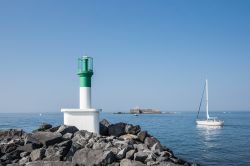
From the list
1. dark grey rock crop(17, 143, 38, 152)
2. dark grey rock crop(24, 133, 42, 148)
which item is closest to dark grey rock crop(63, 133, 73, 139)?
dark grey rock crop(24, 133, 42, 148)

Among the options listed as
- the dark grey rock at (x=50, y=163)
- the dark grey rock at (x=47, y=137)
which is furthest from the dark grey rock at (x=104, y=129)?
the dark grey rock at (x=50, y=163)

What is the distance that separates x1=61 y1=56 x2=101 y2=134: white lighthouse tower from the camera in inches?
738

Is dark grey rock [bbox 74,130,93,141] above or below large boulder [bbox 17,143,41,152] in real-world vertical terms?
above

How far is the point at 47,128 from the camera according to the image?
18.1m

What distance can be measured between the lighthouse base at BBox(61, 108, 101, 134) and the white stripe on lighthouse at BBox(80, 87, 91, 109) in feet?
1.91

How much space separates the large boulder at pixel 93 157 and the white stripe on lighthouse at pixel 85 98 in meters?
5.19

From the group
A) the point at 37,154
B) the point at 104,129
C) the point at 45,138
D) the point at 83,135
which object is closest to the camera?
the point at 37,154

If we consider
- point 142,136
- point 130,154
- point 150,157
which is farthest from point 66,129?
point 150,157

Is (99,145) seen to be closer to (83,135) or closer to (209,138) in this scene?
(83,135)

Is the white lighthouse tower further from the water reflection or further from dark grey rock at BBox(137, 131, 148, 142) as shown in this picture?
the water reflection

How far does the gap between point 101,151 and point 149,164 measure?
196 centimetres

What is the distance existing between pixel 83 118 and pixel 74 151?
13.7 ft

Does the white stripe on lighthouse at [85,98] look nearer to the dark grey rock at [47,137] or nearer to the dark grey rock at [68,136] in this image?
the dark grey rock at [68,136]

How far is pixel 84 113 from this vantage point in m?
18.9
